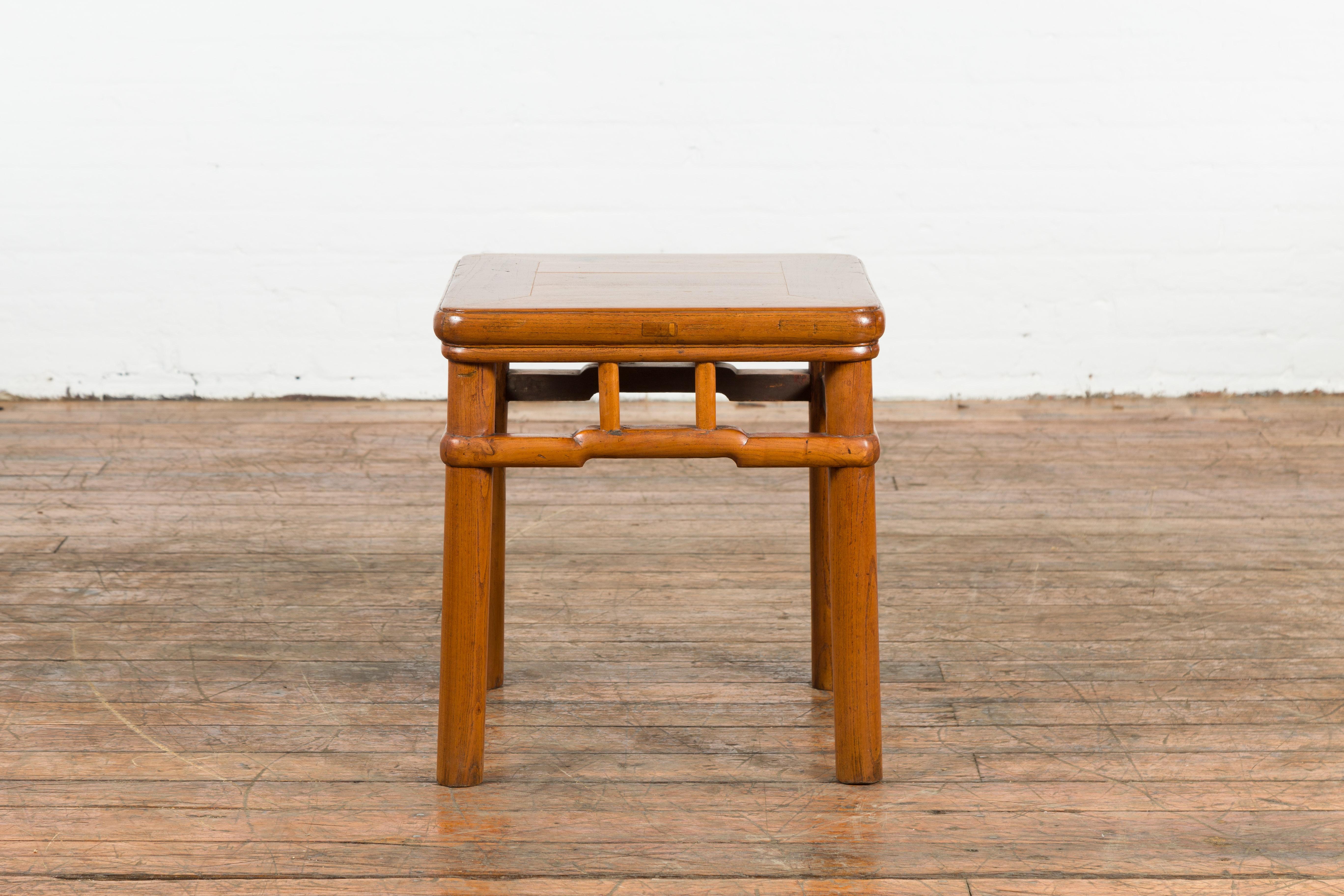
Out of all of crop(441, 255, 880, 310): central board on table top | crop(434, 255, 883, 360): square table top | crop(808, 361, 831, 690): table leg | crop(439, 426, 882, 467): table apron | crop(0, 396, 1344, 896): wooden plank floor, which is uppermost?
crop(441, 255, 880, 310): central board on table top

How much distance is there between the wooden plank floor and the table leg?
0.05 metres

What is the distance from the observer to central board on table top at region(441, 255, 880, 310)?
50.9 inches

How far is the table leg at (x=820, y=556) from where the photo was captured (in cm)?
151

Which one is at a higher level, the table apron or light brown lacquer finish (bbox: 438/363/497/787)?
the table apron

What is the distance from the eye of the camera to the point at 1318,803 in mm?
1385

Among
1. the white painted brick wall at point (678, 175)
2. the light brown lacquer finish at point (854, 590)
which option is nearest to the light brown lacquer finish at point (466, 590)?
the light brown lacquer finish at point (854, 590)

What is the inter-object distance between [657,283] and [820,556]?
418 mm

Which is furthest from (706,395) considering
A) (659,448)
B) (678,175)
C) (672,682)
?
(678,175)

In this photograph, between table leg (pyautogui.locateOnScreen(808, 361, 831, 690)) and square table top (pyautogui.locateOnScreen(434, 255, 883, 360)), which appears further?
Answer: table leg (pyautogui.locateOnScreen(808, 361, 831, 690))

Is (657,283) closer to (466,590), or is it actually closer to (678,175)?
(466,590)

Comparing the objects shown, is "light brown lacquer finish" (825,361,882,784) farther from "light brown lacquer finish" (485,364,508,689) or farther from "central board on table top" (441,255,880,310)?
"light brown lacquer finish" (485,364,508,689)

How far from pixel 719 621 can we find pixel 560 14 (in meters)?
2.01

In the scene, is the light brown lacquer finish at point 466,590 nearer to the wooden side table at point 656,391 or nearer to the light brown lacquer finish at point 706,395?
the wooden side table at point 656,391

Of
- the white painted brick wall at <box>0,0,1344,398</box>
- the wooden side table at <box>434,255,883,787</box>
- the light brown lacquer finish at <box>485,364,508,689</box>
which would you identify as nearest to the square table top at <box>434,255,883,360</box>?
the wooden side table at <box>434,255,883,787</box>
